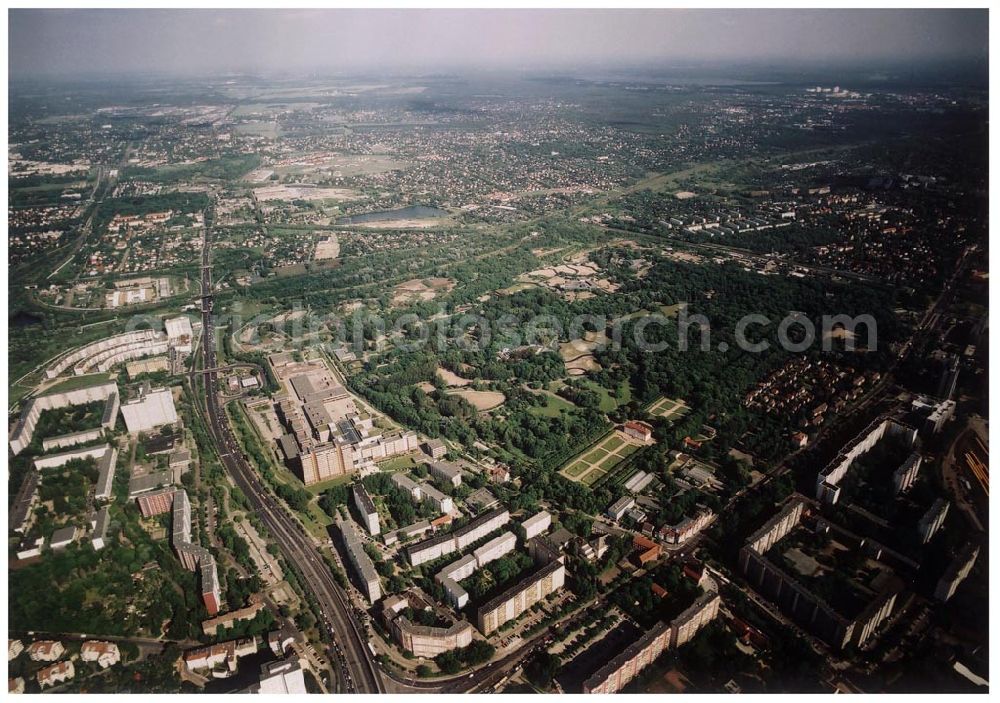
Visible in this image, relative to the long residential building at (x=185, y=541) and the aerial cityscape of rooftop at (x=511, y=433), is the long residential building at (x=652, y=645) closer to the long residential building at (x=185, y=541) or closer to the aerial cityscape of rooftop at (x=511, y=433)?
the aerial cityscape of rooftop at (x=511, y=433)

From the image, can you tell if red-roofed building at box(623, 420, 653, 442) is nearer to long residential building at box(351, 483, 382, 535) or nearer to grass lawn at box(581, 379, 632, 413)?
grass lawn at box(581, 379, 632, 413)

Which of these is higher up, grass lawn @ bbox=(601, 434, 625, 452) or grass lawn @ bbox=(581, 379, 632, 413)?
grass lawn @ bbox=(581, 379, 632, 413)

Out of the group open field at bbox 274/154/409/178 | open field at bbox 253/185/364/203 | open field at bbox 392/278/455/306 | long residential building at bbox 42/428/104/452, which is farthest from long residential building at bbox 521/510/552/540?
open field at bbox 274/154/409/178

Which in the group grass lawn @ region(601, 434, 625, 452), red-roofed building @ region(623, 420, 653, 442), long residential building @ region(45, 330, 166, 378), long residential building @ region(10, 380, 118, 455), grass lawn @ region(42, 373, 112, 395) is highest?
long residential building @ region(45, 330, 166, 378)

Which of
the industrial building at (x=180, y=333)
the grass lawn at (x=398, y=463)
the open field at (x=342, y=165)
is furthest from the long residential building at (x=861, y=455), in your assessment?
the open field at (x=342, y=165)

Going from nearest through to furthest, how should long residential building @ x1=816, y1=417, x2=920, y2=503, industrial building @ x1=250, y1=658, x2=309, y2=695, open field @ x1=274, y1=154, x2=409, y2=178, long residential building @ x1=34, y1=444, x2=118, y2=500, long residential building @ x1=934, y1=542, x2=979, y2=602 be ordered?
industrial building @ x1=250, y1=658, x2=309, y2=695, long residential building @ x1=934, y1=542, x2=979, y2=602, long residential building @ x1=816, y1=417, x2=920, y2=503, long residential building @ x1=34, y1=444, x2=118, y2=500, open field @ x1=274, y1=154, x2=409, y2=178

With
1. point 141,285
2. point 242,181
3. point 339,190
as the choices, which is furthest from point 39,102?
point 141,285
